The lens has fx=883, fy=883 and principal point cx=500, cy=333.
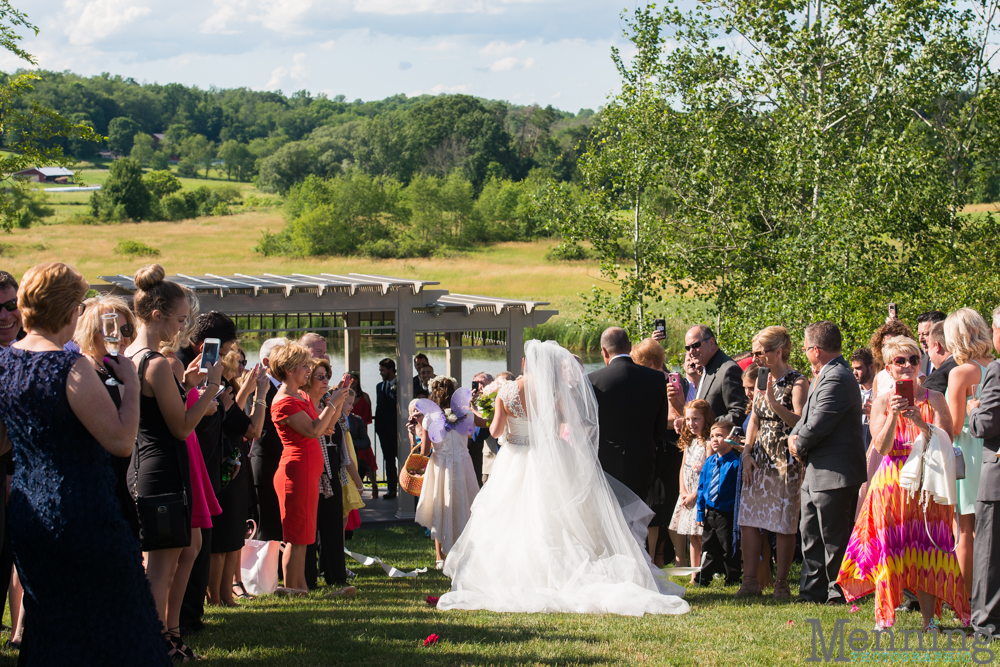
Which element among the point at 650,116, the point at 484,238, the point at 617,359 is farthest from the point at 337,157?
the point at 617,359

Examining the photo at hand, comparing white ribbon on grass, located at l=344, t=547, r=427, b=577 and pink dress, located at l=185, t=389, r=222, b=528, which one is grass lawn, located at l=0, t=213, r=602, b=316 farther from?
pink dress, located at l=185, t=389, r=222, b=528

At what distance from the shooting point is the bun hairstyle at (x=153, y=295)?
159 inches

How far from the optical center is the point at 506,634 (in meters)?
4.68

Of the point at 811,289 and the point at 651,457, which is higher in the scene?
the point at 811,289

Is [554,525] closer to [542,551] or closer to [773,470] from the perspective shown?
[542,551]

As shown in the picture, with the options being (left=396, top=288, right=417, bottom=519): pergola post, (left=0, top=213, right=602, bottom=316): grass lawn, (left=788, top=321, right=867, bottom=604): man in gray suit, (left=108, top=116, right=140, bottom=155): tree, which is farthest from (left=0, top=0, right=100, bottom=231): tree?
(left=108, top=116, right=140, bottom=155): tree

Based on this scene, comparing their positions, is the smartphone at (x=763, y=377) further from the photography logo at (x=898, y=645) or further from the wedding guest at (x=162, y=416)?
the wedding guest at (x=162, y=416)

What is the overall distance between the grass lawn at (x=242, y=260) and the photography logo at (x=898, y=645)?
115 feet

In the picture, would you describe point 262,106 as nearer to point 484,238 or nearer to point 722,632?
point 484,238

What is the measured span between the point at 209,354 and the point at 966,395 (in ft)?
12.6

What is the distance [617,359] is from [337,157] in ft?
315

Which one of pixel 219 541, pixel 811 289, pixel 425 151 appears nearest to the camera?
pixel 219 541

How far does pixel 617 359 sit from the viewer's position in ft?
20.4

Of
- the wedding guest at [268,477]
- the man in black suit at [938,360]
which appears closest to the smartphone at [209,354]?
the wedding guest at [268,477]
